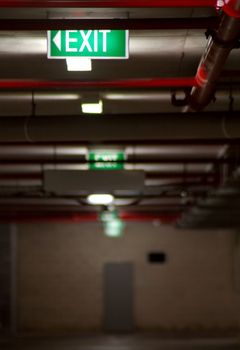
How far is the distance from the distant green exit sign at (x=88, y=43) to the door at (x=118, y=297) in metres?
13.2

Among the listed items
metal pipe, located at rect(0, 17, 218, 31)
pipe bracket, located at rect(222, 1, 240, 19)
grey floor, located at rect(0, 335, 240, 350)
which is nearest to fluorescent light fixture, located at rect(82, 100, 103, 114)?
metal pipe, located at rect(0, 17, 218, 31)

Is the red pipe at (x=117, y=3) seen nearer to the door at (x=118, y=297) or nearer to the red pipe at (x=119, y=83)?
the red pipe at (x=119, y=83)

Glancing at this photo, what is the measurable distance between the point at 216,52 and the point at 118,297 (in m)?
13.6

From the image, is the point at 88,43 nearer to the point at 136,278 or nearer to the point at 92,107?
the point at 92,107

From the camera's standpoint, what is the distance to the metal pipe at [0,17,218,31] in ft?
13.5

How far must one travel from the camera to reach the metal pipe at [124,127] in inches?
226

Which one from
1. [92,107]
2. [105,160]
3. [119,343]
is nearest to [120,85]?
[92,107]

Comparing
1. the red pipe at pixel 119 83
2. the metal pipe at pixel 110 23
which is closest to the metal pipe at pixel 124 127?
the red pipe at pixel 119 83

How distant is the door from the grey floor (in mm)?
804

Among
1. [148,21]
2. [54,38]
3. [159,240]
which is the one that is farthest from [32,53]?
[159,240]

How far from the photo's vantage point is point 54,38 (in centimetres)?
441

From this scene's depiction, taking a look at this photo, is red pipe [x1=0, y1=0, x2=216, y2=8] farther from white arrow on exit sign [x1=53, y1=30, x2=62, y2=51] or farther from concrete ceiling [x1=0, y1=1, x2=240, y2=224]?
white arrow on exit sign [x1=53, y1=30, x2=62, y2=51]

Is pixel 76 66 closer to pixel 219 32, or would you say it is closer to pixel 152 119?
pixel 219 32

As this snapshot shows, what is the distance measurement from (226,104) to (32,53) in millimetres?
2017
